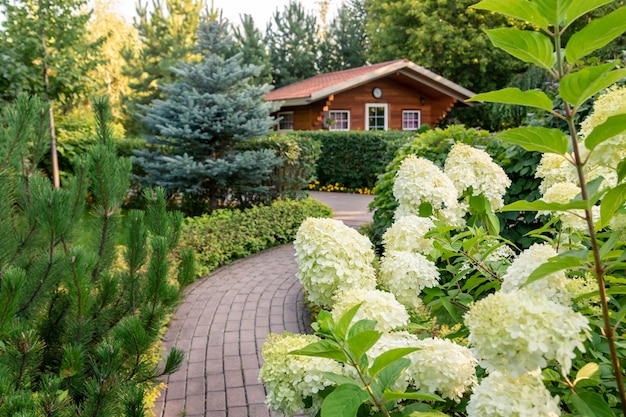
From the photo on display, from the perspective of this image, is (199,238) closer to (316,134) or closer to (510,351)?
(510,351)

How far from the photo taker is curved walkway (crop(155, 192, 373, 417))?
3234 millimetres

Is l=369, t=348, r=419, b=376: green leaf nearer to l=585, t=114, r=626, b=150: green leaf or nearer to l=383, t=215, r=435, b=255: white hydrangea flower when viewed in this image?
l=585, t=114, r=626, b=150: green leaf

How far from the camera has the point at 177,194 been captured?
28.0 feet

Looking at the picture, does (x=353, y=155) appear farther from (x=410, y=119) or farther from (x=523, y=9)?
(x=523, y=9)

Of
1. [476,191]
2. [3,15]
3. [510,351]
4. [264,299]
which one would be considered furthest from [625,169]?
[3,15]

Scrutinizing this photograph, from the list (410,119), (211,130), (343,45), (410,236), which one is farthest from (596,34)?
(343,45)

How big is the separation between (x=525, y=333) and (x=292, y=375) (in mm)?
603

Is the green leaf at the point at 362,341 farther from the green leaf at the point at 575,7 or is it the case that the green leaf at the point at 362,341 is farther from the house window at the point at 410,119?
the house window at the point at 410,119

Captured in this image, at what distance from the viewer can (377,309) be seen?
127 cm

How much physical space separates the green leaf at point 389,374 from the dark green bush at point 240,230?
16.5 ft

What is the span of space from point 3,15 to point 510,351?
30.6 feet

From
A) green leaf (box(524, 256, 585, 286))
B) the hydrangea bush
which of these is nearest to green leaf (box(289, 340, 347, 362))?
the hydrangea bush

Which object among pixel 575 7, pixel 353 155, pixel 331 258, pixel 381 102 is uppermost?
pixel 381 102

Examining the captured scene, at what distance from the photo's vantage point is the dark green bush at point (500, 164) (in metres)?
4.35
